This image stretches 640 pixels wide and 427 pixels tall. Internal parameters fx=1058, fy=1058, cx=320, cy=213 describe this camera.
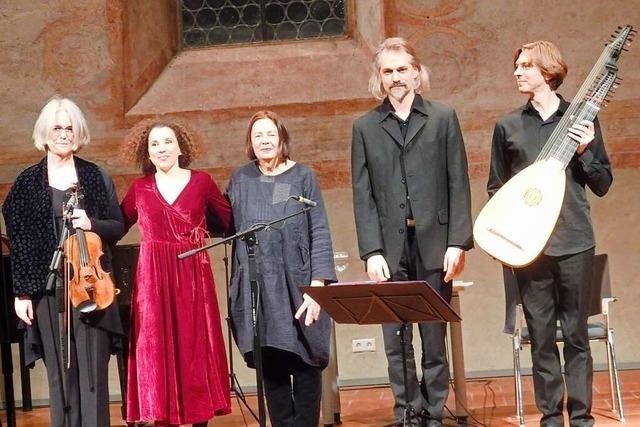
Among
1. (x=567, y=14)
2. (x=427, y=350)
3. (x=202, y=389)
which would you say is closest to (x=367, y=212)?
(x=427, y=350)

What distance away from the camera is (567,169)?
509 centimetres

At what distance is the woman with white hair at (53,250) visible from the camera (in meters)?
4.99

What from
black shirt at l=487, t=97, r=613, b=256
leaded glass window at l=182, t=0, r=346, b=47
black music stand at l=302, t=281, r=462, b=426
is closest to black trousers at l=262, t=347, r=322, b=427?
black music stand at l=302, t=281, r=462, b=426

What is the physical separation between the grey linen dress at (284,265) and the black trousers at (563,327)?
3.27 ft

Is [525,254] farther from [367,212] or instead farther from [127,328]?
[127,328]

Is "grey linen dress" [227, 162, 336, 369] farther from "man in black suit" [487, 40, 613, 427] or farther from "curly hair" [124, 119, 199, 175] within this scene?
"man in black suit" [487, 40, 613, 427]

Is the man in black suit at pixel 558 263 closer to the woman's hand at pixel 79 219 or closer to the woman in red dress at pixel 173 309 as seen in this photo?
the woman in red dress at pixel 173 309

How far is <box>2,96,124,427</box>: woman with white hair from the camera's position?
4992mm

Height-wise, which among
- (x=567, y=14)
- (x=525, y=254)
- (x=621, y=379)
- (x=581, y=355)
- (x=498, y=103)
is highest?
(x=567, y=14)

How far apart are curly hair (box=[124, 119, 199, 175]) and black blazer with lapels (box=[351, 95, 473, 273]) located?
890 mm

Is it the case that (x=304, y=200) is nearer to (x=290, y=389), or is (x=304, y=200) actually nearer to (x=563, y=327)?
(x=290, y=389)

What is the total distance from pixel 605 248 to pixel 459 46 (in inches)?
76.7

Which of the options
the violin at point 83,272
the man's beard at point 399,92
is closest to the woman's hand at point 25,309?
the violin at point 83,272

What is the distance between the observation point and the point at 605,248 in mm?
8234
